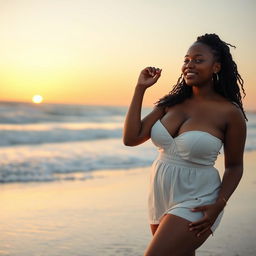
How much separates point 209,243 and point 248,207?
174cm

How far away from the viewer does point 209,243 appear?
525 centimetres

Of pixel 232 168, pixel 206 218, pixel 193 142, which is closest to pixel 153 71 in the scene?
pixel 193 142

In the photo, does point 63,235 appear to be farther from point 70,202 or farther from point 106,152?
point 106,152

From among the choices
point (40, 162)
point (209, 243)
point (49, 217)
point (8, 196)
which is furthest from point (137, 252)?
point (40, 162)

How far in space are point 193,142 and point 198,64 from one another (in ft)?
1.67

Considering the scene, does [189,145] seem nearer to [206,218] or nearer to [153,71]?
[206,218]

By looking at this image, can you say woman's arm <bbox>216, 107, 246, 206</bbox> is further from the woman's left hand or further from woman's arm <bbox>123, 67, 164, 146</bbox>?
woman's arm <bbox>123, 67, 164, 146</bbox>

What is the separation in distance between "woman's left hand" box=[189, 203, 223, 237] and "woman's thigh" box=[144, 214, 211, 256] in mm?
34

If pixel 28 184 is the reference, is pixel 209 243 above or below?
above

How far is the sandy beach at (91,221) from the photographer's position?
16.6 feet

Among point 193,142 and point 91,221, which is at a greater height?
point 193,142

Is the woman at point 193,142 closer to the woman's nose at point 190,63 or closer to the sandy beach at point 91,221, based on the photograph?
the woman's nose at point 190,63

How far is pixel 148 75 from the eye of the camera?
324 cm

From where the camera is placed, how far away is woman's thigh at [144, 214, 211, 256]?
2869mm
